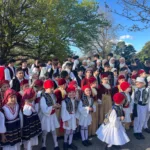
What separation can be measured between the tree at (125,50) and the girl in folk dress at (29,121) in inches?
1040

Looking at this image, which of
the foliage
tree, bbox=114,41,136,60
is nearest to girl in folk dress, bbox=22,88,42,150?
the foliage

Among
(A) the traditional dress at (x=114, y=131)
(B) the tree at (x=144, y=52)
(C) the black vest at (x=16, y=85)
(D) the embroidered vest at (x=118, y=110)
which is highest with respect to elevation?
(B) the tree at (x=144, y=52)

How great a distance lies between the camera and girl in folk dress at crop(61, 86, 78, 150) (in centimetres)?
430

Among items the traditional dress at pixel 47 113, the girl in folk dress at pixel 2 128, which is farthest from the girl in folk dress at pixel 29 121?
the girl in folk dress at pixel 2 128

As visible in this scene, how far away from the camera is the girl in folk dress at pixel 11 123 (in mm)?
3404

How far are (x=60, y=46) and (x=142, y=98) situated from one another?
12.5 metres

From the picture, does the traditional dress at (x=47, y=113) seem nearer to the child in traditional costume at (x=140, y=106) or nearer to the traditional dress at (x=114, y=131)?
the traditional dress at (x=114, y=131)

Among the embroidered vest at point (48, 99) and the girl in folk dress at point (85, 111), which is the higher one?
the embroidered vest at point (48, 99)

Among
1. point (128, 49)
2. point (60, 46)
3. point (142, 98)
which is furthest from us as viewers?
point (128, 49)

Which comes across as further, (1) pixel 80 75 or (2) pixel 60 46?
(2) pixel 60 46

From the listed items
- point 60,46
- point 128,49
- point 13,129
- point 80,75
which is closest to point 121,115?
point 13,129

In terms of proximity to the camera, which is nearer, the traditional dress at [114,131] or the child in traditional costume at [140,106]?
the traditional dress at [114,131]

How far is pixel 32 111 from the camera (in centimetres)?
380

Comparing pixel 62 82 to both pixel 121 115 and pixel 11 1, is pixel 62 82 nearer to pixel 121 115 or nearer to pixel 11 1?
pixel 121 115
